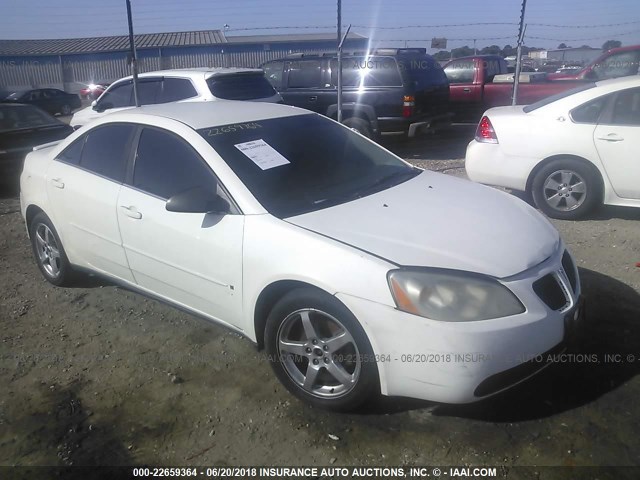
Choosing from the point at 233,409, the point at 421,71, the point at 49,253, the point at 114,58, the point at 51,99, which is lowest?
the point at 51,99

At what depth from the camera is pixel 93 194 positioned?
12.6ft

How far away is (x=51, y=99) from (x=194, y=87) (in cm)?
1991

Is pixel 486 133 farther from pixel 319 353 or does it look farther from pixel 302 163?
pixel 319 353

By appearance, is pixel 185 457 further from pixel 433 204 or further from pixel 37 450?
pixel 433 204

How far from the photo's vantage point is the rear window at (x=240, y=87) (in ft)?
26.8

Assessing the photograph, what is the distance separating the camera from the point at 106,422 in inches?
115

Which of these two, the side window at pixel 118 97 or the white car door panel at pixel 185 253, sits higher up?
the side window at pixel 118 97

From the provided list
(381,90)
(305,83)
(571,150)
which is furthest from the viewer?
(305,83)

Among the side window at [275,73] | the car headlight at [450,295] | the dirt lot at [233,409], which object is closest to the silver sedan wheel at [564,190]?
the dirt lot at [233,409]

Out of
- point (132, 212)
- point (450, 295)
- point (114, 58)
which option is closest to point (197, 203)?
point (132, 212)

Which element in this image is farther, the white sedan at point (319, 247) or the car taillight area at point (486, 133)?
the car taillight area at point (486, 133)

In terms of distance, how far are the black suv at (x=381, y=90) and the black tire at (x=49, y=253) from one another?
6.22m

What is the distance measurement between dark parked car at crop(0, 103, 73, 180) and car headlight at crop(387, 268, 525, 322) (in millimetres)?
7403

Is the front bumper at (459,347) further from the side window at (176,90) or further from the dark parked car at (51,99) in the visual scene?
the dark parked car at (51,99)
